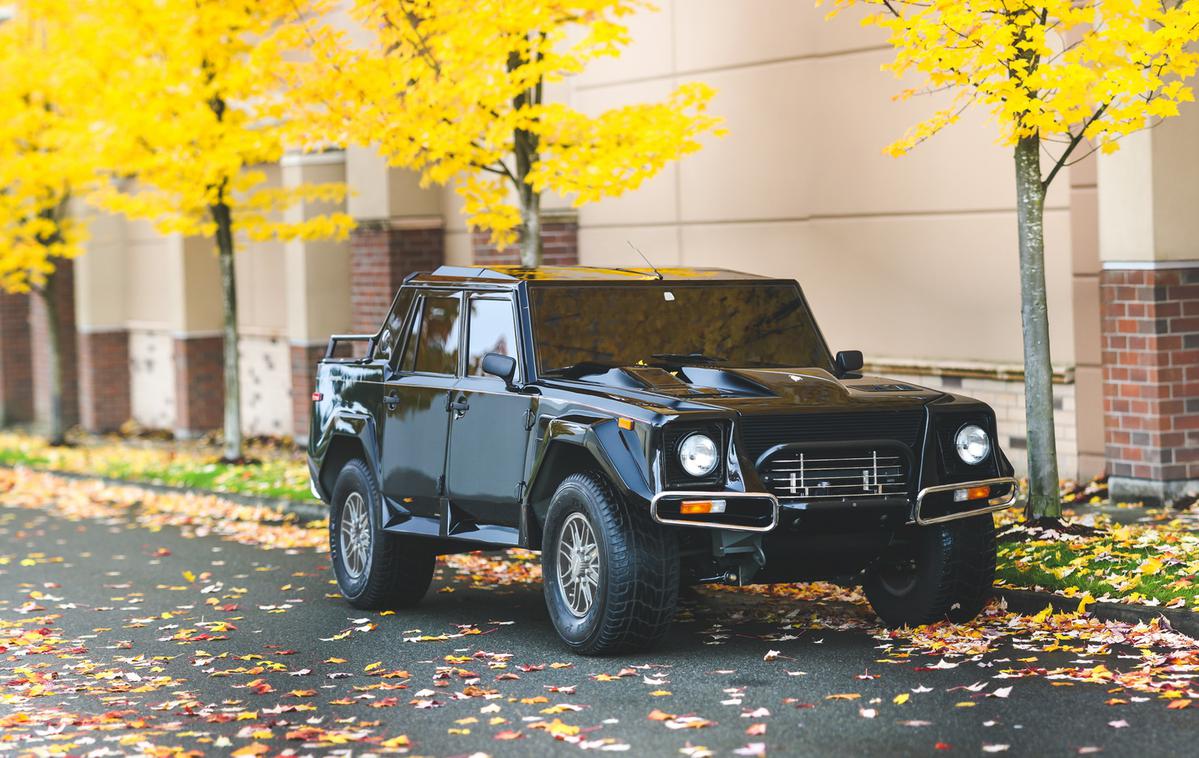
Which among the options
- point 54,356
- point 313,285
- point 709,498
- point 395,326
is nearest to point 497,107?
point 395,326

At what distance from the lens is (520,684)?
757cm

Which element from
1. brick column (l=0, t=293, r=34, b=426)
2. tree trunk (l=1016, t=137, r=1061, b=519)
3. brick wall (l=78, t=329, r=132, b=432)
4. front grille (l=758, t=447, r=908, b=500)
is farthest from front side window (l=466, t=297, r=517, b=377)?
brick column (l=0, t=293, r=34, b=426)

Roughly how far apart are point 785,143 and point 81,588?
23.5ft

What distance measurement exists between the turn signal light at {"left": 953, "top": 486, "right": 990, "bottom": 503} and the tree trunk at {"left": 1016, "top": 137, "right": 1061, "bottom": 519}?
235cm

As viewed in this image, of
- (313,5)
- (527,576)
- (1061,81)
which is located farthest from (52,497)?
(1061,81)

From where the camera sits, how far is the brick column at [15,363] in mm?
28594

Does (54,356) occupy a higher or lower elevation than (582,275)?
lower

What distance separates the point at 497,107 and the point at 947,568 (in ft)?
21.1

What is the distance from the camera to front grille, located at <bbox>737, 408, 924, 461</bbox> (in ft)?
25.0

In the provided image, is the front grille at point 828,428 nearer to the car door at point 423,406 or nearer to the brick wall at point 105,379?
the car door at point 423,406

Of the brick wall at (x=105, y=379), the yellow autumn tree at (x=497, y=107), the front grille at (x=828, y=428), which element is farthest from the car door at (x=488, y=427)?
the brick wall at (x=105, y=379)

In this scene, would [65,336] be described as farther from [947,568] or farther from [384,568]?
[947,568]

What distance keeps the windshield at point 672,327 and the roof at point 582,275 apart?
0.06 meters

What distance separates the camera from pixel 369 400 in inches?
392
